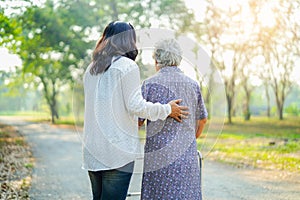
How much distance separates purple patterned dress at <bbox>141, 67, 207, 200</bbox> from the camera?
3221mm

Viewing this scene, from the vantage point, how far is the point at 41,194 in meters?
6.18

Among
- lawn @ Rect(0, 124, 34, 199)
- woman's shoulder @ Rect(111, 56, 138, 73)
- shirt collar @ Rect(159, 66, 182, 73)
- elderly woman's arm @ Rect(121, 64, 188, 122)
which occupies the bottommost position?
lawn @ Rect(0, 124, 34, 199)

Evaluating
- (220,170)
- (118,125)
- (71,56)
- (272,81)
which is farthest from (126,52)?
(272,81)

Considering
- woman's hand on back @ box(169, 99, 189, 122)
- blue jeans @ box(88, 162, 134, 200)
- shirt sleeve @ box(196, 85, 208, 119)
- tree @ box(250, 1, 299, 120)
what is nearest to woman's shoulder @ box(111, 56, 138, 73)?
woman's hand on back @ box(169, 99, 189, 122)

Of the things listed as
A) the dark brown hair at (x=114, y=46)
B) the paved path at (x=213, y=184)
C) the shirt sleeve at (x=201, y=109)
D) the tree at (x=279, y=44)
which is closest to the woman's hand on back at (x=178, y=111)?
the shirt sleeve at (x=201, y=109)

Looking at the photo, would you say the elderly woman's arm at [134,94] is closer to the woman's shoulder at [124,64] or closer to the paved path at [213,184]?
the woman's shoulder at [124,64]

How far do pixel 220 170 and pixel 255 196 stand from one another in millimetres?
2755

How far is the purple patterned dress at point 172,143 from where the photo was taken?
3.22 m

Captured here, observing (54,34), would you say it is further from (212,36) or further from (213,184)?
(213,184)

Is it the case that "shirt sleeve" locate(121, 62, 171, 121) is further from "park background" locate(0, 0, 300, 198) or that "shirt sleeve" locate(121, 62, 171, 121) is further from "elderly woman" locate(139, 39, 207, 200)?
"park background" locate(0, 0, 300, 198)

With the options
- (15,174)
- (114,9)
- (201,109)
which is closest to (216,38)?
(114,9)

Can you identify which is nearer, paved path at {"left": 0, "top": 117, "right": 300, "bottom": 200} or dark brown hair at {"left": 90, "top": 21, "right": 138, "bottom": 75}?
dark brown hair at {"left": 90, "top": 21, "right": 138, "bottom": 75}

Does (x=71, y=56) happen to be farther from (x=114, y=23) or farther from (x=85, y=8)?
(x=114, y=23)

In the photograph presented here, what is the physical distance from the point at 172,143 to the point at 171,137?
44 millimetres
